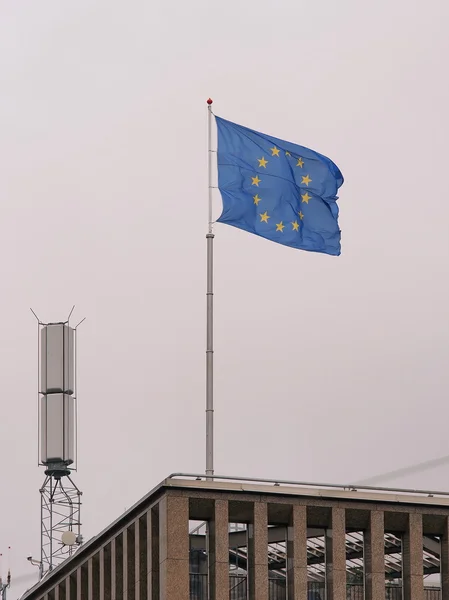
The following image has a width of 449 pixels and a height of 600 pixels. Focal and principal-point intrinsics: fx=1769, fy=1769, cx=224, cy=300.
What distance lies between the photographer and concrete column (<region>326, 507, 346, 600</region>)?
7250cm

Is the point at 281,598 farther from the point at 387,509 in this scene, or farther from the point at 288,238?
the point at 288,238

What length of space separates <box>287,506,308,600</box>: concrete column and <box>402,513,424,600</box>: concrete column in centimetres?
466

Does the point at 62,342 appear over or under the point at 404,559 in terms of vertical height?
over

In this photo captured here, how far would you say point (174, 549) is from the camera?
7006 centimetres

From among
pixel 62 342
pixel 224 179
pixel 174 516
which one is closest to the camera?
pixel 174 516

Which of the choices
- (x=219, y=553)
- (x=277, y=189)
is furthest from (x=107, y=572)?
(x=277, y=189)

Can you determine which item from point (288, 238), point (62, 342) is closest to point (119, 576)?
point (288, 238)

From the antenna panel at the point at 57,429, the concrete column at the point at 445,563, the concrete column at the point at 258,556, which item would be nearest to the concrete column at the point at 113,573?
the concrete column at the point at 258,556

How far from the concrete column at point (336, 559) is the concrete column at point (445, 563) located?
4856 millimetres

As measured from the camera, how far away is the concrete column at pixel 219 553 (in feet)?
230

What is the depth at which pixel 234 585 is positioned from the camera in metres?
71.6

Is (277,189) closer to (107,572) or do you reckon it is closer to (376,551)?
(376,551)

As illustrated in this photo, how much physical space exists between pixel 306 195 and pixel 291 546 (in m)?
15.7

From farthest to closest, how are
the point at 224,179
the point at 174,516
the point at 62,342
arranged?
the point at 62,342 → the point at 224,179 → the point at 174,516
